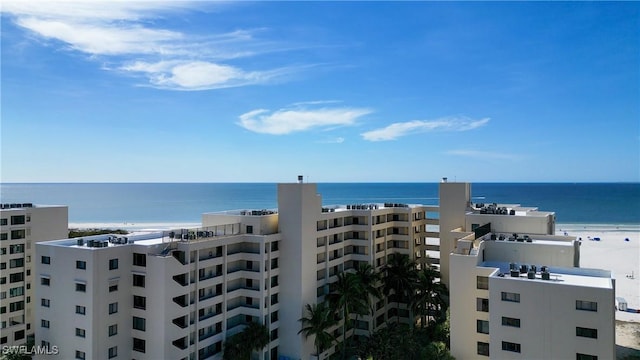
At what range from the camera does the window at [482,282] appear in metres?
36.9

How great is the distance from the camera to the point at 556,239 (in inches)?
1752

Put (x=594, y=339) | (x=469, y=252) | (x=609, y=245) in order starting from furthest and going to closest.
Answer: (x=609, y=245), (x=469, y=252), (x=594, y=339)

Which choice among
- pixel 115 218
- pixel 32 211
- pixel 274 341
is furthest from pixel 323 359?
pixel 115 218

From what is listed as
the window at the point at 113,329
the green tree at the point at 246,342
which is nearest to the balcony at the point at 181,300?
the window at the point at 113,329

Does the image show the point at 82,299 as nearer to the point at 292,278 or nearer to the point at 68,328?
the point at 68,328

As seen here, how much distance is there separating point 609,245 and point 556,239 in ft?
325

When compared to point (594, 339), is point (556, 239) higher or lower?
higher

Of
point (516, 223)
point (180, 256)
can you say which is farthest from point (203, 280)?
point (516, 223)

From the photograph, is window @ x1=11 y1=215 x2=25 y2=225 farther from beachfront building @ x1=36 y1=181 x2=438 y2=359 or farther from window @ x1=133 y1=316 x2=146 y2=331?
window @ x1=133 y1=316 x2=146 y2=331

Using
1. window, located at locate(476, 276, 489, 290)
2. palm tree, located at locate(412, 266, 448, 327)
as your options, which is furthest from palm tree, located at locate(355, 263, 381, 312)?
window, located at locate(476, 276, 489, 290)

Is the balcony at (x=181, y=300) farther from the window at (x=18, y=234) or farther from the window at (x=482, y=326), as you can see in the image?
the window at (x=18, y=234)

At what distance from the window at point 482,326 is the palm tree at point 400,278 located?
605 inches

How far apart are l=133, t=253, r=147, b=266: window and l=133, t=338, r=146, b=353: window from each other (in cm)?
728

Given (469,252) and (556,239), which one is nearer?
(469,252)
